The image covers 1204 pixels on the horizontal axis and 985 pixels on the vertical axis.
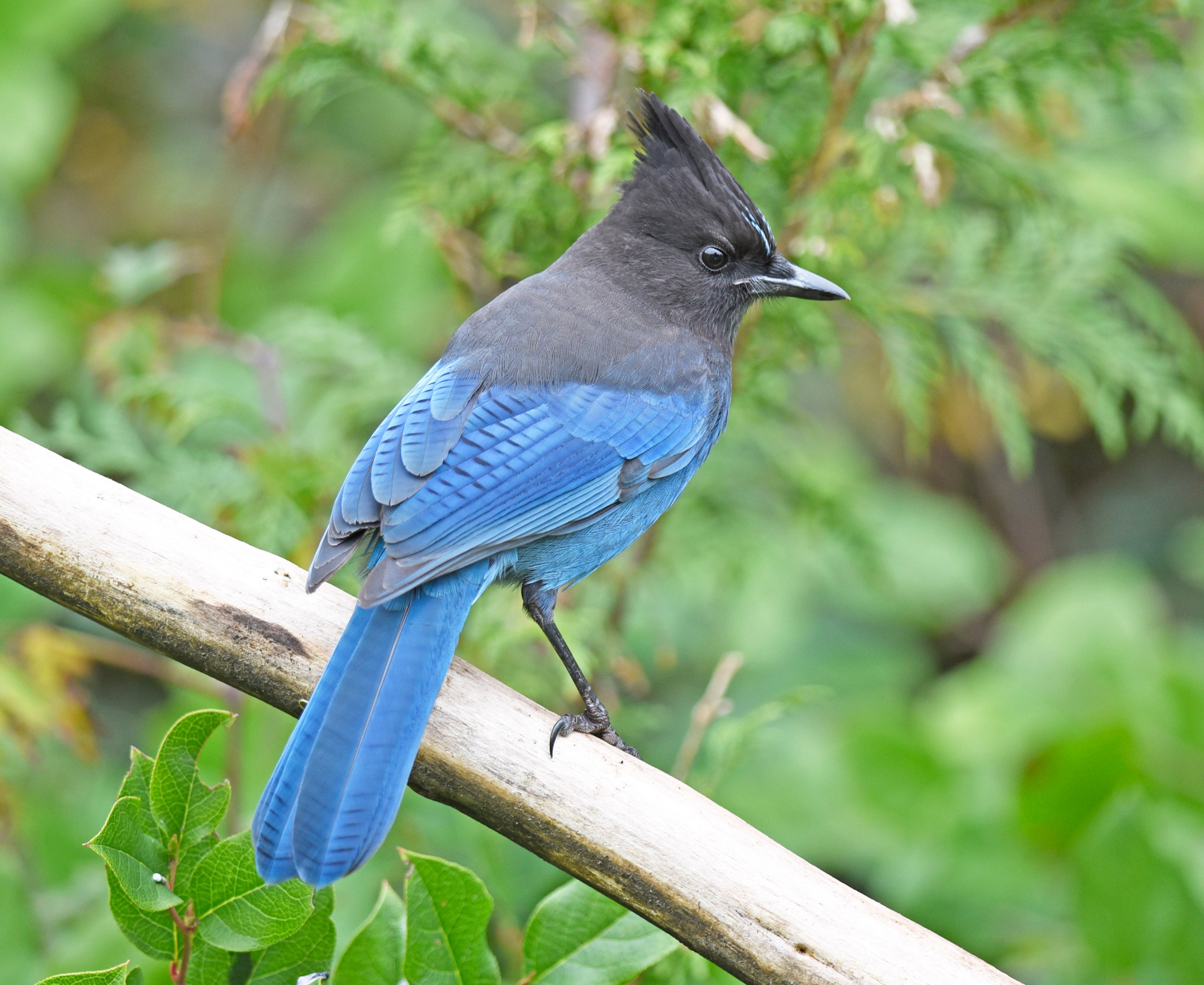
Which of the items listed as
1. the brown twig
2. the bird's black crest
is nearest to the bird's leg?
the brown twig

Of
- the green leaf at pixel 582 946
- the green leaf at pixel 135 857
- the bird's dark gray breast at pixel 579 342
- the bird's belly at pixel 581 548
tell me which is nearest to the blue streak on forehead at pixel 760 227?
the bird's dark gray breast at pixel 579 342

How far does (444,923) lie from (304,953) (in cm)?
18

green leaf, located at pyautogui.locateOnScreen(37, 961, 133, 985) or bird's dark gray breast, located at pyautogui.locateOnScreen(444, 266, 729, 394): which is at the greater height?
bird's dark gray breast, located at pyautogui.locateOnScreen(444, 266, 729, 394)

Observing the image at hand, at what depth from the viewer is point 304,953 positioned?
1599 mm

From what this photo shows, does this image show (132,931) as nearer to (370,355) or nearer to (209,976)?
(209,976)

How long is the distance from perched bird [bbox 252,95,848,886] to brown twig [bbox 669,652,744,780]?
163 mm

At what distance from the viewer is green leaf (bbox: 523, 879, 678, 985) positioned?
5.44ft

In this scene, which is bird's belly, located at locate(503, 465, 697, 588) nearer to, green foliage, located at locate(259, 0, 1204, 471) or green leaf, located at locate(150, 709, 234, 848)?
green foliage, located at locate(259, 0, 1204, 471)

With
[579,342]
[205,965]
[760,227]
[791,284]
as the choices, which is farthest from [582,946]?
[760,227]

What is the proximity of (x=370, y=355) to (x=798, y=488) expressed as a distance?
0.99 metres

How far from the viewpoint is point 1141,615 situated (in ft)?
13.7

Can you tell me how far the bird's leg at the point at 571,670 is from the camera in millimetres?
2090

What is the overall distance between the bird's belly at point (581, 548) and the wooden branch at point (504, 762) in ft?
1.19

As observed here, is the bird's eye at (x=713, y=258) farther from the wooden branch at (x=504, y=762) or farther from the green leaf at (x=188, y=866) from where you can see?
the green leaf at (x=188, y=866)
